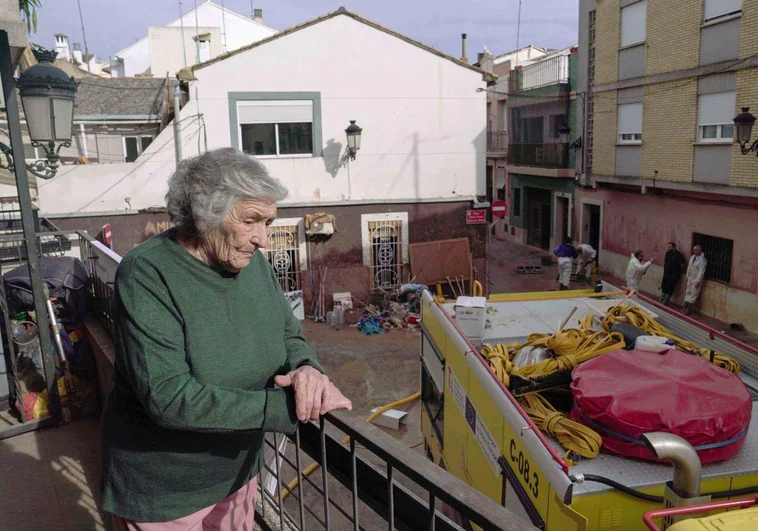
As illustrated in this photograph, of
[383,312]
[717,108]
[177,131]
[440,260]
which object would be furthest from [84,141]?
[717,108]

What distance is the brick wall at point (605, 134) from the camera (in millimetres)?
18109

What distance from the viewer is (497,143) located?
29.0 metres

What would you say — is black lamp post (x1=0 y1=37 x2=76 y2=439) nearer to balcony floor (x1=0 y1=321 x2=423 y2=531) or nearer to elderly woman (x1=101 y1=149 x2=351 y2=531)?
balcony floor (x1=0 y1=321 x2=423 y2=531)

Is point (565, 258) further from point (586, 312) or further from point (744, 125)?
point (586, 312)

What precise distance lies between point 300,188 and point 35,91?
32.0 ft

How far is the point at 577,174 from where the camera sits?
20.4 m

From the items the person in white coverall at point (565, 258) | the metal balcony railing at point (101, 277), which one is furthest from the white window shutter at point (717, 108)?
the metal balcony railing at point (101, 277)

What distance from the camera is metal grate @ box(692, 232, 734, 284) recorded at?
14023 millimetres

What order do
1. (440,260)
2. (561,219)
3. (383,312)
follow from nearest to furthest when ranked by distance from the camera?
(383,312), (440,260), (561,219)

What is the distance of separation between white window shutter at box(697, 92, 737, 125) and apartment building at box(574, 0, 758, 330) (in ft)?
0.08

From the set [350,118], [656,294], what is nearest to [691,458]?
[350,118]

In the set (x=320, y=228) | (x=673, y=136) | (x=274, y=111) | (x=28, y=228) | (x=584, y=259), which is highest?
(x=274, y=111)

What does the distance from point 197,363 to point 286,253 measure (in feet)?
43.8

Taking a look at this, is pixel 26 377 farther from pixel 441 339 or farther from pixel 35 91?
pixel 441 339
